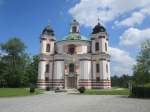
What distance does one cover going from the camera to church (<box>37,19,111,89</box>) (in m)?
58.5

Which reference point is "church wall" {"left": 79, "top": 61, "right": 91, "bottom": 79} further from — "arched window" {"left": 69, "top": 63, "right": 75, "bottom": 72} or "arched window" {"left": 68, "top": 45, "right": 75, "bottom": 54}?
"arched window" {"left": 68, "top": 45, "right": 75, "bottom": 54}

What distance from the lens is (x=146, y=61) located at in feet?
122

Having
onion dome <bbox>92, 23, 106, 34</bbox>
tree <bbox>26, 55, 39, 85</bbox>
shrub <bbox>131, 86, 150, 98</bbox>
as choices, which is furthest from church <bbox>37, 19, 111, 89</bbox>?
shrub <bbox>131, 86, 150, 98</bbox>

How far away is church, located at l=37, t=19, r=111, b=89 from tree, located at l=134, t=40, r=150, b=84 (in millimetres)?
19706

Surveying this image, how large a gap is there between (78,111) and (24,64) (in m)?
57.1

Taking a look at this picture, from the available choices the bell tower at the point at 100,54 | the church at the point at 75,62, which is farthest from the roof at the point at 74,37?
the bell tower at the point at 100,54

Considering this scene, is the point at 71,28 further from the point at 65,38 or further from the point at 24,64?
the point at 24,64

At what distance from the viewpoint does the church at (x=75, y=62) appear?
58.5m

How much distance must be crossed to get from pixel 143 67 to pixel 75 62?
1011 inches

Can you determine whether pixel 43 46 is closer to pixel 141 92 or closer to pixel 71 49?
pixel 71 49

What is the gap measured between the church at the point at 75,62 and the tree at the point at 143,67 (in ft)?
64.7

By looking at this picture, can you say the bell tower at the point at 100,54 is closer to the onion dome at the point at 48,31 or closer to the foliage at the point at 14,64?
the onion dome at the point at 48,31

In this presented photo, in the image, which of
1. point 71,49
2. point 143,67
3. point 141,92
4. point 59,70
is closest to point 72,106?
point 141,92

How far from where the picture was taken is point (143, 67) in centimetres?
3700
